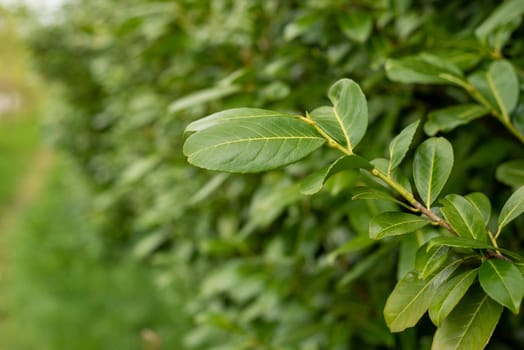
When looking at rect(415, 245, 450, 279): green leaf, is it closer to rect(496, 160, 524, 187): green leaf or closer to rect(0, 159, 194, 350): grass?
rect(496, 160, 524, 187): green leaf

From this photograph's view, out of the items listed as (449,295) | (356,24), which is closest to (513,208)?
(449,295)

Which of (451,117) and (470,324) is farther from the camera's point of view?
(451,117)

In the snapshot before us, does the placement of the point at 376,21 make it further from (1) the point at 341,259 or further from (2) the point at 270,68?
(1) the point at 341,259

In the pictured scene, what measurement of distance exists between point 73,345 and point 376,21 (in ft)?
10.7

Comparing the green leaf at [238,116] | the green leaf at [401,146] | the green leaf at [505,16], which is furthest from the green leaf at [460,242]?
the green leaf at [505,16]

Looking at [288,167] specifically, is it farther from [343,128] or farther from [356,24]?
[343,128]

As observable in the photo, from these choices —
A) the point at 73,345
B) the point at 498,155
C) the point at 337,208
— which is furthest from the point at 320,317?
the point at 73,345

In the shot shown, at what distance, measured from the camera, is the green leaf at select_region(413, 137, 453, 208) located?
754 millimetres

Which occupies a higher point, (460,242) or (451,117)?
(451,117)

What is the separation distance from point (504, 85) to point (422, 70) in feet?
0.52

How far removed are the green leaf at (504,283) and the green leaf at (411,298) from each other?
6 centimetres

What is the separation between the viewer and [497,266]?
0.66 meters

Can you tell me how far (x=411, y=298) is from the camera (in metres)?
0.73

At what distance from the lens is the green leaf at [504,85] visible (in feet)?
3.41
